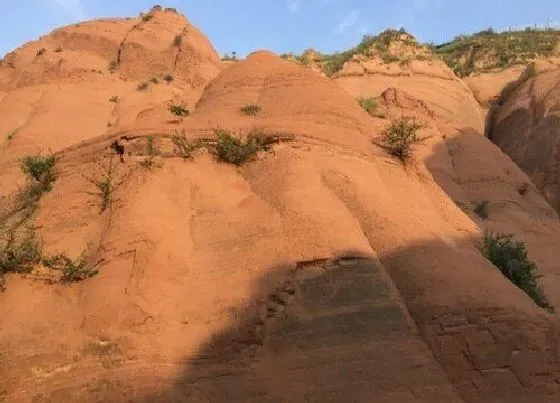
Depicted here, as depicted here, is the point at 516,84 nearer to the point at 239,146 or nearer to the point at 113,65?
the point at 113,65

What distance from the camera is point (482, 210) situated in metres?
16.9

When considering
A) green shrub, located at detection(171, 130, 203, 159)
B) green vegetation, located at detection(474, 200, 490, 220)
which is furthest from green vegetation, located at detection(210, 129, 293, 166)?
green vegetation, located at detection(474, 200, 490, 220)

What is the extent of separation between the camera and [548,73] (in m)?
29.6

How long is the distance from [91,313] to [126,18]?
94.2 ft

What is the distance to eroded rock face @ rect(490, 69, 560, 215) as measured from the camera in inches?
971

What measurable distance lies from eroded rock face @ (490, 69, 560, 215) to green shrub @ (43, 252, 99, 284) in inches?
673

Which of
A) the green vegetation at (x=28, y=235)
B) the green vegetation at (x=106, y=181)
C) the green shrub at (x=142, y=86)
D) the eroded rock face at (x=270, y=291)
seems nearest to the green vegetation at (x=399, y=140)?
the eroded rock face at (x=270, y=291)

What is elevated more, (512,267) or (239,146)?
(239,146)

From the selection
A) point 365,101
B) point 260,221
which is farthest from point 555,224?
point 260,221

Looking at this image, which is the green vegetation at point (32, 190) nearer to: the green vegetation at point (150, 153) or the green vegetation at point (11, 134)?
the green vegetation at point (150, 153)

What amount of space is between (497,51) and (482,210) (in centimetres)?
2392

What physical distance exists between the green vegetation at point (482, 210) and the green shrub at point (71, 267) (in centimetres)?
983

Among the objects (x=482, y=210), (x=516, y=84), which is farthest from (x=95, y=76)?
(x=482, y=210)

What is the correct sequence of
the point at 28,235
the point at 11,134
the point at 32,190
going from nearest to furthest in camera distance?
the point at 28,235 → the point at 32,190 → the point at 11,134
